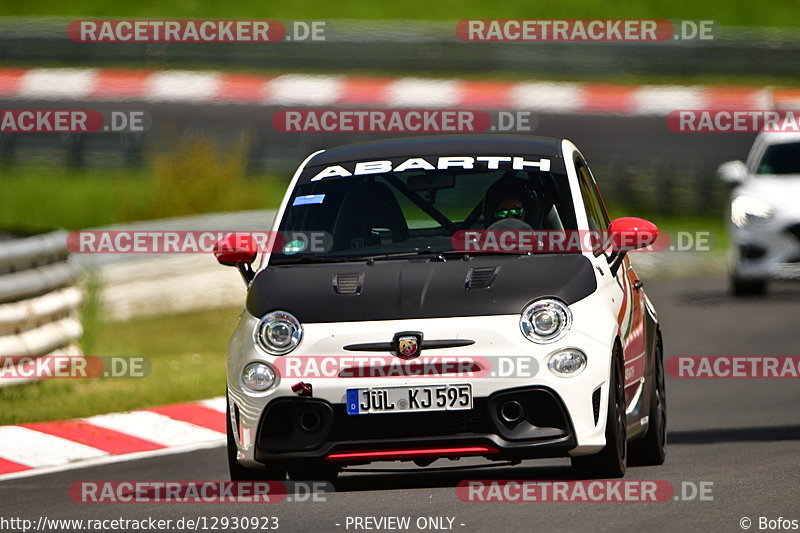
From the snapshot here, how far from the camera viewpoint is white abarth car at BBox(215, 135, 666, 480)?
8141 mm

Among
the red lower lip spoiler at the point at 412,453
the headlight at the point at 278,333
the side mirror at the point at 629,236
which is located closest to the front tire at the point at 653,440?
the side mirror at the point at 629,236

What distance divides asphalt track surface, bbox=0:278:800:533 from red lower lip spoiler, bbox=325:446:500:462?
0.18 meters

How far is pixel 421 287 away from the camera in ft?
27.4

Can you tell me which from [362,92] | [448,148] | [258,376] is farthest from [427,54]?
[258,376]

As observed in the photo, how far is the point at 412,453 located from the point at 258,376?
30.2 inches

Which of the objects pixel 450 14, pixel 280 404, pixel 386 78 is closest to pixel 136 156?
pixel 386 78

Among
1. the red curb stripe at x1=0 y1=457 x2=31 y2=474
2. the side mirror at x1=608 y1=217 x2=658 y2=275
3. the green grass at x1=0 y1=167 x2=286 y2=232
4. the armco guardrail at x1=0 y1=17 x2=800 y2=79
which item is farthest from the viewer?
the armco guardrail at x1=0 y1=17 x2=800 y2=79

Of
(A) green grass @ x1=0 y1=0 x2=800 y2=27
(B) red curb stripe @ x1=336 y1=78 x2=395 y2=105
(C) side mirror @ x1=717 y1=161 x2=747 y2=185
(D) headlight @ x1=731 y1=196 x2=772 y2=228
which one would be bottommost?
(D) headlight @ x1=731 y1=196 x2=772 y2=228

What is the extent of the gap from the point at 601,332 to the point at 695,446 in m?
2.57

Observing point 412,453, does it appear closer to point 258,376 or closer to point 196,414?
point 258,376

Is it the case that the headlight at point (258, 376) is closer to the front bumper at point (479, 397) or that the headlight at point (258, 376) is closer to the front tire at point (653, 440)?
the front bumper at point (479, 397)

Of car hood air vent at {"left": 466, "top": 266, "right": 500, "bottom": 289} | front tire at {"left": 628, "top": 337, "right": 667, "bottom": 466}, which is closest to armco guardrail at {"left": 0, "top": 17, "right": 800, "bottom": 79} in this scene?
front tire at {"left": 628, "top": 337, "right": 667, "bottom": 466}

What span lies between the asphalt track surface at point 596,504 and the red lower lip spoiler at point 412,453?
0.18 m

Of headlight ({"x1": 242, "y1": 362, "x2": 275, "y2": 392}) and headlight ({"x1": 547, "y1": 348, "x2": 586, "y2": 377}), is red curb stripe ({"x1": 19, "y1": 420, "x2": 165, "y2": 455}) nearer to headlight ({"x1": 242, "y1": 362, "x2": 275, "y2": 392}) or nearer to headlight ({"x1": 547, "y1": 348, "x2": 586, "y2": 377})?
headlight ({"x1": 242, "y1": 362, "x2": 275, "y2": 392})
